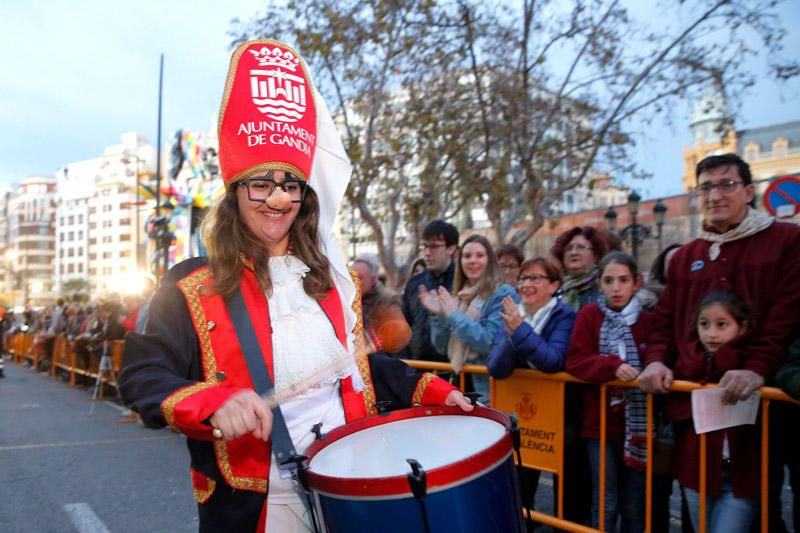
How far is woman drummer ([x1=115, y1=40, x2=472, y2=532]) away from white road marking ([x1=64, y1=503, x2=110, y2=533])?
3.22 metres

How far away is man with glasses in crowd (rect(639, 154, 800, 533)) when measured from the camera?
2.68 metres

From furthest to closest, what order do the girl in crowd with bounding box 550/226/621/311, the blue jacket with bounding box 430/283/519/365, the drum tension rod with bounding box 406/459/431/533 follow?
the girl in crowd with bounding box 550/226/621/311, the blue jacket with bounding box 430/283/519/365, the drum tension rod with bounding box 406/459/431/533

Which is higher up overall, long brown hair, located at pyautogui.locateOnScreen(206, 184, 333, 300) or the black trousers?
long brown hair, located at pyautogui.locateOnScreen(206, 184, 333, 300)

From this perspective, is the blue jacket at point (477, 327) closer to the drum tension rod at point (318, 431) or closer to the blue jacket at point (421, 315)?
the blue jacket at point (421, 315)

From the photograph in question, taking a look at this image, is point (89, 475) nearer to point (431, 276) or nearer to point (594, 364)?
point (431, 276)

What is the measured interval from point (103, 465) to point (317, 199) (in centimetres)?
530

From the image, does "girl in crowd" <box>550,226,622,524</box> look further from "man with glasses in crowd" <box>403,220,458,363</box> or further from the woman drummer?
the woman drummer

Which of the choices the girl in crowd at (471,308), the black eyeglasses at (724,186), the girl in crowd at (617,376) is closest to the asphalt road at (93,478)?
the girl in crowd at (617,376)

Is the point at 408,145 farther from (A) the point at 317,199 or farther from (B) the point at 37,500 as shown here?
(A) the point at 317,199

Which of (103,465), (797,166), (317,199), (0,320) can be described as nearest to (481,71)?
(103,465)

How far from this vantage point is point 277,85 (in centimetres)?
196

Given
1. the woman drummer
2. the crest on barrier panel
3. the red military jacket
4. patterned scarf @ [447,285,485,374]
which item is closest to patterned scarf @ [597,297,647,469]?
the crest on barrier panel

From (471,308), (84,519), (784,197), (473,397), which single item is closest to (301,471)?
(473,397)

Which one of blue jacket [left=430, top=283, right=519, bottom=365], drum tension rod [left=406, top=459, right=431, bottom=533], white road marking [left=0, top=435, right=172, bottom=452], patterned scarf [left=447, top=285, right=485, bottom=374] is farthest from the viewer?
white road marking [left=0, top=435, right=172, bottom=452]
